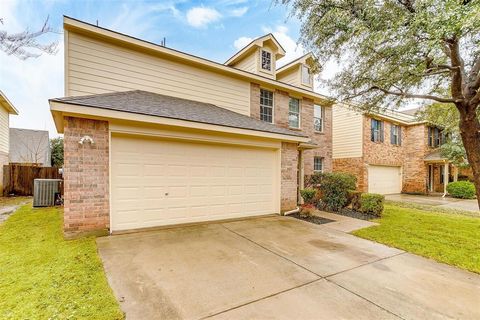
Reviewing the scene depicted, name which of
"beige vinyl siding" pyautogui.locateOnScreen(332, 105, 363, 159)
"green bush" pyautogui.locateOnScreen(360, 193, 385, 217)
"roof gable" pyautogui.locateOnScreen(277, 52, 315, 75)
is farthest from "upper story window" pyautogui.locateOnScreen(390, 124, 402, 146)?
"green bush" pyautogui.locateOnScreen(360, 193, 385, 217)

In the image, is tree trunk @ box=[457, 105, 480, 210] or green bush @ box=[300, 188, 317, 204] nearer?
tree trunk @ box=[457, 105, 480, 210]

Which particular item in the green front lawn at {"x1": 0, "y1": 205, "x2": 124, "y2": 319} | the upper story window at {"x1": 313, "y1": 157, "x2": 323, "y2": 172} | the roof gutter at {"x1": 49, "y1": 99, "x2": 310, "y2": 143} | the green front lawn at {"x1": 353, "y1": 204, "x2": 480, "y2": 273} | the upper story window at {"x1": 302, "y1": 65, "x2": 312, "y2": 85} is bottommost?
the green front lawn at {"x1": 353, "y1": 204, "x2": 480, "y2": 273}

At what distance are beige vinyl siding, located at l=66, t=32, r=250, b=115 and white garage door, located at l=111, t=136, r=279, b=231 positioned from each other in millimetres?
2697

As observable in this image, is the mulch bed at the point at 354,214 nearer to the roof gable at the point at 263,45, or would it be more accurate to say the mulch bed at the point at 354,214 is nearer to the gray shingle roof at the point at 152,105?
the gray shingle roof at the point at 152,105

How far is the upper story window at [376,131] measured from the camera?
1623 centimetres

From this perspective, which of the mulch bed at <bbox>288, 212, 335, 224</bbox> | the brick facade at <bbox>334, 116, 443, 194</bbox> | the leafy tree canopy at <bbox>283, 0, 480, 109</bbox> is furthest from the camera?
the brick facade at <bbox>334, 116, 443, 194</bbox>

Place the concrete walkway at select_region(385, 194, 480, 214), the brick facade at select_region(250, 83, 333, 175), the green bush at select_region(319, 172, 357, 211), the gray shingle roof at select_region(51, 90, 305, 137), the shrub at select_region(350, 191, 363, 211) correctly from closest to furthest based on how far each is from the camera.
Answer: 1. the gray shingle roof at select_region(51, 90, 305, 137)
2. the shrub at select_region(350, 191, 363, 211)
3. the green bush at select_region(319, 172, 357, 211)
4. the brick facade at select_region(250, 83, 333, 175)
5. the concrete walkway at select_region(385, 194, 480, 214)

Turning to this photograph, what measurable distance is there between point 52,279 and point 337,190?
9258 millimetres

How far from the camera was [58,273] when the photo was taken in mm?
3527

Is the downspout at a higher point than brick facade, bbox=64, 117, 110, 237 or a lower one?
lower

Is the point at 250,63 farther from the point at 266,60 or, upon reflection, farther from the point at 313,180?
the point at 313,180

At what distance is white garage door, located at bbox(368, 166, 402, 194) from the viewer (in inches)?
637

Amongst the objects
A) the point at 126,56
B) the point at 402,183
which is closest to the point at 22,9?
the point at 126,56

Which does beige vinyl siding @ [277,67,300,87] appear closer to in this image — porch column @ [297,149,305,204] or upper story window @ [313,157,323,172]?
porch column @ [297,149,305,204]
